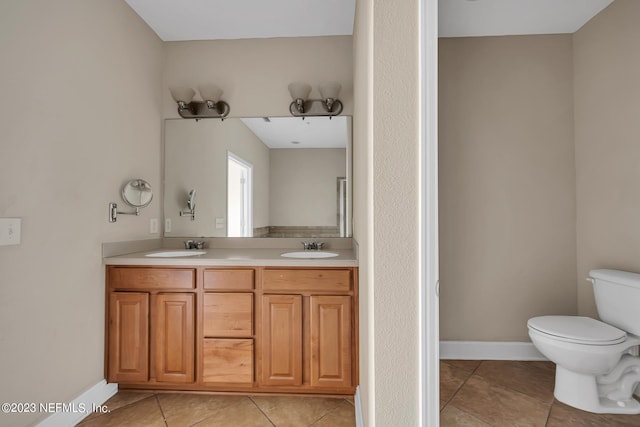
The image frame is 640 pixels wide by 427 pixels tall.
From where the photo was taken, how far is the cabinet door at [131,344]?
2119mm

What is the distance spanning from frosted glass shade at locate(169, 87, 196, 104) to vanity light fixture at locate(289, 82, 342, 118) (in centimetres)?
76

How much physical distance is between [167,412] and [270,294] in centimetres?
85

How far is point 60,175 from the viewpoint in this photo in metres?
1.78

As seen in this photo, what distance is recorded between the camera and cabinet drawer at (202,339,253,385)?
82.2 inches

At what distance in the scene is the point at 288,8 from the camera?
2.35 meters

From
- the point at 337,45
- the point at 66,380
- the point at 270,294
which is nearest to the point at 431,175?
the point at 270,294

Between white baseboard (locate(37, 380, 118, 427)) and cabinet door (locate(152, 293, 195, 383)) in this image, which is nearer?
white baseboard (locate(37, 380, 118, 427))

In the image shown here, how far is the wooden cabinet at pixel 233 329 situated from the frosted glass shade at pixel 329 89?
1.30 metres

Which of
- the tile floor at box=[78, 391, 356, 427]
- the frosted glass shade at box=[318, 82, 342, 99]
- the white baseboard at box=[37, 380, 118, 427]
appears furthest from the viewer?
the frosted glass shade at box=[318, 82, 342, 99]

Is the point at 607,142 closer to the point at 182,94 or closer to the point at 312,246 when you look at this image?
the point at 312,246

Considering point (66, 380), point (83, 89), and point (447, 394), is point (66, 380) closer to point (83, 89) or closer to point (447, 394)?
point (83, 89)

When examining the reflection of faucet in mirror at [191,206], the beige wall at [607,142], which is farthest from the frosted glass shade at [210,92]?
the beige wall at [607,142]

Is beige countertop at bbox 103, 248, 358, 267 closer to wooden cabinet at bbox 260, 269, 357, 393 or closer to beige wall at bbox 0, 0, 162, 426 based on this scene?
wooden cabinet at bbox 260, 269, 357, 393

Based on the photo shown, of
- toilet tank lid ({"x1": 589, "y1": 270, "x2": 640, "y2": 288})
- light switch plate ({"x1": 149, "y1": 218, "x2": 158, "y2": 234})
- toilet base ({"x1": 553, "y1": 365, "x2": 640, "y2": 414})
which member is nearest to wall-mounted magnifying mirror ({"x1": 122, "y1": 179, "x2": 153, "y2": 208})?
light switch plate ({"x1": 149, "y1": 218, "x2": 158, "y2": 234})
